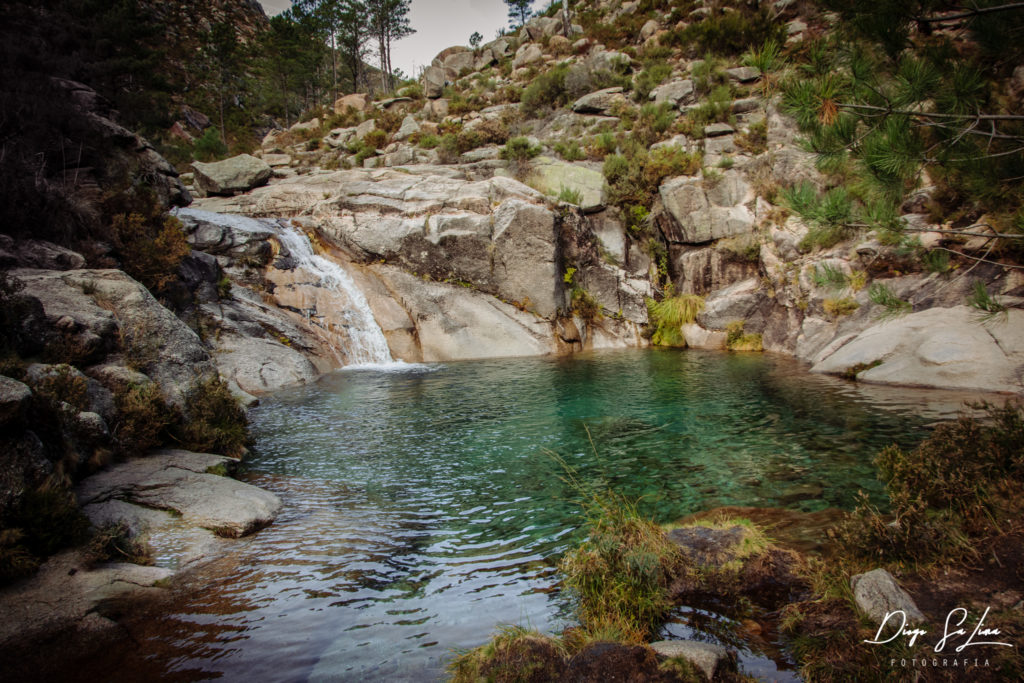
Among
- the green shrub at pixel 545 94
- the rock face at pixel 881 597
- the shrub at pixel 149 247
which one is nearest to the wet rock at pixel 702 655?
the rock face at pixel 881 597

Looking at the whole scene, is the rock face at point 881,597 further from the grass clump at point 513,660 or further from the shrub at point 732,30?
the shrub at point 732,30

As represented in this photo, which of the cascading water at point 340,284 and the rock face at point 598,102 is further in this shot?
the rock face at point 598,102

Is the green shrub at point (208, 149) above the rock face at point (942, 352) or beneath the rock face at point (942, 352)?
above

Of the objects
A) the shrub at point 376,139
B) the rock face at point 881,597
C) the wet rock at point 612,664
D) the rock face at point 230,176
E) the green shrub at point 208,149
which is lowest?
the wet rock at point 612,664

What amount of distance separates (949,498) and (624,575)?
2.64m

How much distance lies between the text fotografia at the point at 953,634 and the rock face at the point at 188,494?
5.58 metres

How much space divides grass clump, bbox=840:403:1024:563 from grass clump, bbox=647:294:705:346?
14670mm

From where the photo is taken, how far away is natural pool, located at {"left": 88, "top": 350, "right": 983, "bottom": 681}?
3.49m

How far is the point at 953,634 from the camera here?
2.60 m

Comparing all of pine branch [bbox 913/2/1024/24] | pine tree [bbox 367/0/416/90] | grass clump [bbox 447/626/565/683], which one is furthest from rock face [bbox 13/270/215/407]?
pine tree [bbox 367/0/416/90]

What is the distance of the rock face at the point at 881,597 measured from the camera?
2840 mm

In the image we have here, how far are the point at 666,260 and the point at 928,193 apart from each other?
30.6 feet

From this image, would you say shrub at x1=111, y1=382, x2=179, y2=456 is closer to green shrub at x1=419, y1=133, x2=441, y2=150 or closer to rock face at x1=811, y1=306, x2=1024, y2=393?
rock face at x1=811, y1=306, x2=1024, y2=393

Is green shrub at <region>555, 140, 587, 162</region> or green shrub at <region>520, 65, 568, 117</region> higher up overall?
green shrub at <region>520, 65, 568, 117</region>
